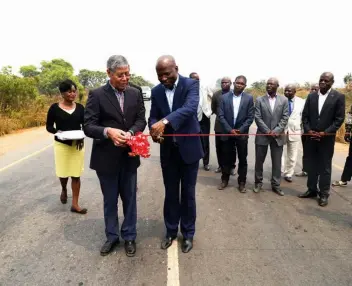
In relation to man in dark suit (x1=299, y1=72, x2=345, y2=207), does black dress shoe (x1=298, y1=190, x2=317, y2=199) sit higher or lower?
lower

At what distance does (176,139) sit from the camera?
332 centimetres

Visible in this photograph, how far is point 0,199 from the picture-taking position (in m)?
5.14

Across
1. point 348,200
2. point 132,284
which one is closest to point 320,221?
point 348,200

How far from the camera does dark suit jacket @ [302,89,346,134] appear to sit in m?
4.73

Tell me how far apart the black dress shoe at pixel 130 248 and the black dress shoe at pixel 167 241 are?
1.14 ft

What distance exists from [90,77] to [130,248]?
80.1 m

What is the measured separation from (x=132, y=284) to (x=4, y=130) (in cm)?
1235

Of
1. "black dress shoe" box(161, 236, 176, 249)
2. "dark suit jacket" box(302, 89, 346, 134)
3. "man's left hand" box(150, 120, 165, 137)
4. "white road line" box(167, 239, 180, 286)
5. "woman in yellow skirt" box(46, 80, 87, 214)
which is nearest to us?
"white road line" box(167, 239, 180, 286)

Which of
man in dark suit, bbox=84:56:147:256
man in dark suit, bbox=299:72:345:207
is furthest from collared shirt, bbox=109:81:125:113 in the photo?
man in dark suit, bbox=299:72:345:207

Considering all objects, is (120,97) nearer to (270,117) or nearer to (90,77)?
(270,117)

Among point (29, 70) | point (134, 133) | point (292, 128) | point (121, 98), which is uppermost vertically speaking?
point (29, 70)

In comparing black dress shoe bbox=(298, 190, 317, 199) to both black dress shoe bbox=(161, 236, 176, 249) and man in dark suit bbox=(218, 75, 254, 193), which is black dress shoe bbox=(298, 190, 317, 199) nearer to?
man in dark suit bbox=(218, 75, 254, 193)

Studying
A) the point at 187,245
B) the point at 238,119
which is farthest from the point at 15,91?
the point at 187,245

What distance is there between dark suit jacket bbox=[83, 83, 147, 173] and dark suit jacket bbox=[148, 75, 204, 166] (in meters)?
0.23
